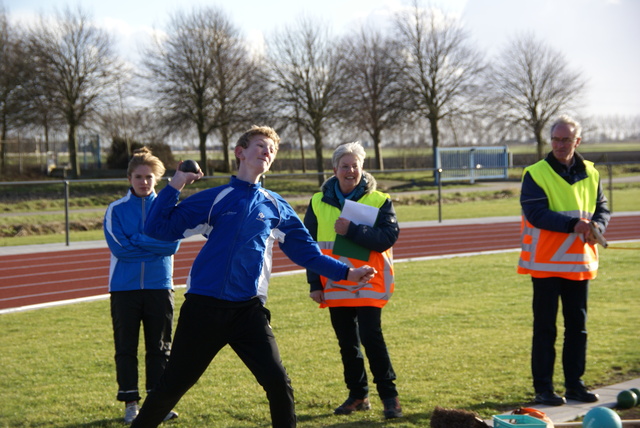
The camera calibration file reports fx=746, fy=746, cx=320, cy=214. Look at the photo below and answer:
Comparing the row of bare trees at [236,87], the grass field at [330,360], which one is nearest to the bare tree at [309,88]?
the row of bare trees at [236,87]

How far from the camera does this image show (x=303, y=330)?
8.35 metres

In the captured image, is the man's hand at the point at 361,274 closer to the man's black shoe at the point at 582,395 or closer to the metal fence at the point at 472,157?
the man's black shoe at the point at 582,395

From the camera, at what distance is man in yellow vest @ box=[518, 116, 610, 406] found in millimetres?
5645

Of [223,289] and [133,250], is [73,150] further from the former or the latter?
[223,289]

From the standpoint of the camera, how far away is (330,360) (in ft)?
23.1

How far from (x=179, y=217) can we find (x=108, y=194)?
2854 centimetres

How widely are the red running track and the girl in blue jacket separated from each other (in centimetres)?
630

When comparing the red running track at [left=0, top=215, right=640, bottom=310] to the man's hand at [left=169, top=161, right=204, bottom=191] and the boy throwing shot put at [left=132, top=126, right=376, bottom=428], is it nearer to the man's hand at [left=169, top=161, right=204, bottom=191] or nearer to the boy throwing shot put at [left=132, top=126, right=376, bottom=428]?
the boy throwing shot put at [left=132, top=126, right=376, bottom=428]

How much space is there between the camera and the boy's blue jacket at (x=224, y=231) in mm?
3980

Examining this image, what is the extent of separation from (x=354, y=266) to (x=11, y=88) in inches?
1498

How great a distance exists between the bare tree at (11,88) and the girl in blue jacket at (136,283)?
1431 inches

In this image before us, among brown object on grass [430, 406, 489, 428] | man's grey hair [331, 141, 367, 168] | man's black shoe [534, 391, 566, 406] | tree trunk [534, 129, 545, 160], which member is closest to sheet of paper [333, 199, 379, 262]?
man's grey hair [331, 141, 367, 168]

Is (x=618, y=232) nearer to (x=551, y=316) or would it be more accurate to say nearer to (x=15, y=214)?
(x=551, y=316)

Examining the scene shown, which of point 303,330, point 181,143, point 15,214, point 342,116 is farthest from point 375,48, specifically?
point 303,330
